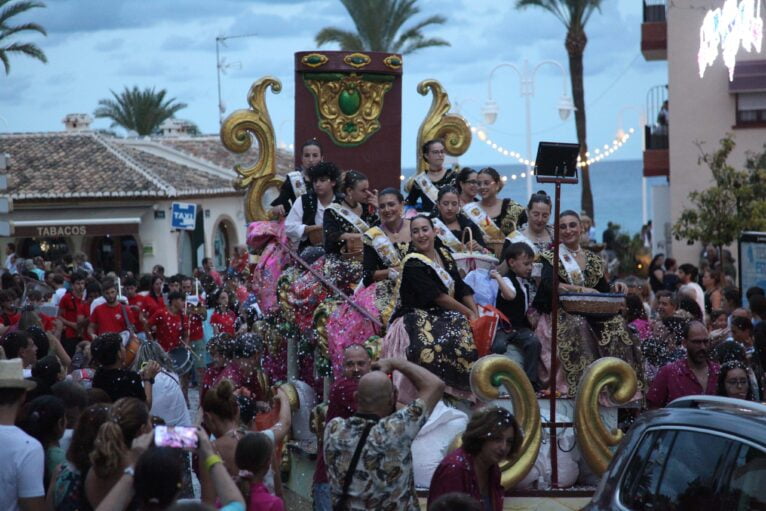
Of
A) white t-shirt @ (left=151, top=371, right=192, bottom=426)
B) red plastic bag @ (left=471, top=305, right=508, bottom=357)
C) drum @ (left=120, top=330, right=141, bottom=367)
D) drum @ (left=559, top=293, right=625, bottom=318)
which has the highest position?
drum @ (left=559, top=293, right=625, bottom=318)

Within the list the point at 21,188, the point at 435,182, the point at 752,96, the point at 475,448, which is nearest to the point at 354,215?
the point at 435,182

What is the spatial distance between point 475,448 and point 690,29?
28.7 m

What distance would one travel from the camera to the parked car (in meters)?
5.44

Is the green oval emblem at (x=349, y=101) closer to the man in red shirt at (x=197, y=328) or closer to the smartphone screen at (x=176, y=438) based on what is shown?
the man in red shirt at (x=197, y=328)

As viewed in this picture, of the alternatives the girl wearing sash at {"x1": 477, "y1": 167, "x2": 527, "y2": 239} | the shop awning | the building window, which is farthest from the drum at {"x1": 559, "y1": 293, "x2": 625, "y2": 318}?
the building window

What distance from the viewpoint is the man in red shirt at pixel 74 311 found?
1702 cm

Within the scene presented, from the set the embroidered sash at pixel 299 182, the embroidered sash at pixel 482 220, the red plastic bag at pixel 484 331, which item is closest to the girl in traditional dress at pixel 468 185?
the embroidered sash at pixel 482 220

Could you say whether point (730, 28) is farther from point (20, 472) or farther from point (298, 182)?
point (20, 472)

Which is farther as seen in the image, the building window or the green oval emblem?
the building window

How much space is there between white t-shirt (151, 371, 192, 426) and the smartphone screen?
10.9ft

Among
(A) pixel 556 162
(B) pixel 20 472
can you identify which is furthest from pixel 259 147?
(B) pixel 20 472

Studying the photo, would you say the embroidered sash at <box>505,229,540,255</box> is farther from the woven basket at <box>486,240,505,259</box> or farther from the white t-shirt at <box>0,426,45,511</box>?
the white t-shirt at <box>0,426,45,511</box>

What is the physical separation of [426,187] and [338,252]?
123cm

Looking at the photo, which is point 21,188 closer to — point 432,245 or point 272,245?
point 272,245
